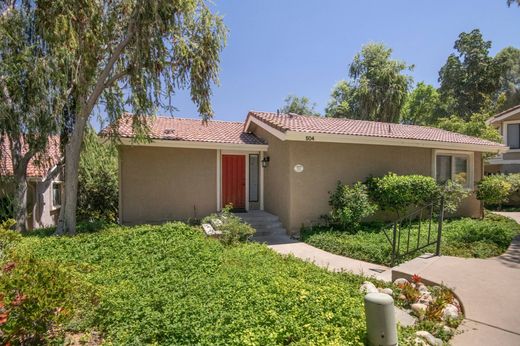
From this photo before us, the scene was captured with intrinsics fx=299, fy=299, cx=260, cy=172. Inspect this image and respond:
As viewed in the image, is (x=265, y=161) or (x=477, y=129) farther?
(x=477, y=129)

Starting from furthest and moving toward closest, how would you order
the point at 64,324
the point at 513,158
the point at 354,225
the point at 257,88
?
the point at 513,158 < the point at 257,88 < the point at 354,225 < the point at 64,324

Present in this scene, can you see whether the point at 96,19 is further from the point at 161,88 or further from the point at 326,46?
the point at 326,46

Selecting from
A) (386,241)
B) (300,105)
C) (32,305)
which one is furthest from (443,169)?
(300,105)

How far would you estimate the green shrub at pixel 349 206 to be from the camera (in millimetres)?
10242

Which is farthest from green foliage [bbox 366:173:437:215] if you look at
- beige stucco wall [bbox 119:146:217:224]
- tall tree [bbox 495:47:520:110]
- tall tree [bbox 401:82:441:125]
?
tall tree [bbox 495:47:520:110]

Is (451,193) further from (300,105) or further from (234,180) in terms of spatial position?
(300,105)

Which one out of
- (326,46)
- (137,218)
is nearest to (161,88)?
(137,218)

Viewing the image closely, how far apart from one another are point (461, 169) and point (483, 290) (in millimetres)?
10902

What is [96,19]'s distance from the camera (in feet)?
27.5

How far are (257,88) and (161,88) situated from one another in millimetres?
10623

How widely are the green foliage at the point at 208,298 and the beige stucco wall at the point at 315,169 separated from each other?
3.94 m

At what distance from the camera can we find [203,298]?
4.39 meters

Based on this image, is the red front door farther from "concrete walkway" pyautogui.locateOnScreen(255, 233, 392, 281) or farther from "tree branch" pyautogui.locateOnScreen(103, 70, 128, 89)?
"tree branch" pyautogui.locateOnScreen(103, 70, 128, 89)

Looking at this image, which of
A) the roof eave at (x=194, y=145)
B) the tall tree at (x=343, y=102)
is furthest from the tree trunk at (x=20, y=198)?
the tall tree at (x=343, y=102)
